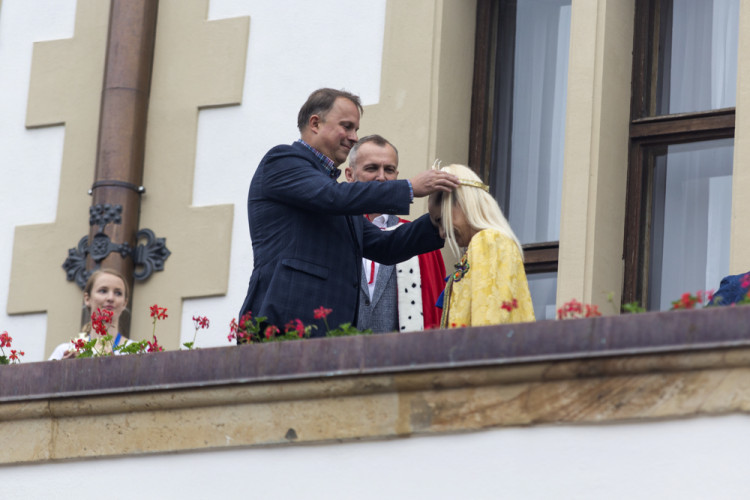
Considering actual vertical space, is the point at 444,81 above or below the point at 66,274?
above

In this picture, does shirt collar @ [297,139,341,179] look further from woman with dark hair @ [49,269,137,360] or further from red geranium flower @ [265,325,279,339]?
→ woman with dark hair @ [49,269,137,360]

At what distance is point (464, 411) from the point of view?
6.09m

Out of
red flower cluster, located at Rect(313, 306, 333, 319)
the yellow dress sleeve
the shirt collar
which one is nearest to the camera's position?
red flower cluster, located at Rect(313, 306, 333, 319)

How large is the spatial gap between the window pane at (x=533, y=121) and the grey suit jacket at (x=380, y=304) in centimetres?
130

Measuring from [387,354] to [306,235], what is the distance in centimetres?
98

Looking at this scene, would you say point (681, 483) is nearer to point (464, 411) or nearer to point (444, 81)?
point (464, 411)

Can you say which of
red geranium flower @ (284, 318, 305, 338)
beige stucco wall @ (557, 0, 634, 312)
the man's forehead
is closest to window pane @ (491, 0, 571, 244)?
beige stucco wall @ (557, 0, 634, 312)

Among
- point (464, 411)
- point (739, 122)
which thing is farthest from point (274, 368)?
point (739, 122)

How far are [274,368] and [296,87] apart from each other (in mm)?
3364

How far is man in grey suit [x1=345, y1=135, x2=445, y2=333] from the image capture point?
25.7ft

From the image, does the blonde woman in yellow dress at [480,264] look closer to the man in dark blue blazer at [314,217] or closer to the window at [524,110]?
the man in dark blue blazer at [314,217]

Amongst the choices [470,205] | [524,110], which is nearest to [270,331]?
[470,205]

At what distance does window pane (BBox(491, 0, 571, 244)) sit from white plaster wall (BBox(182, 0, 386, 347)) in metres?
0.67

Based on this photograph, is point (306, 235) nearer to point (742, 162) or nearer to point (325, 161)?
point (325, 161)
